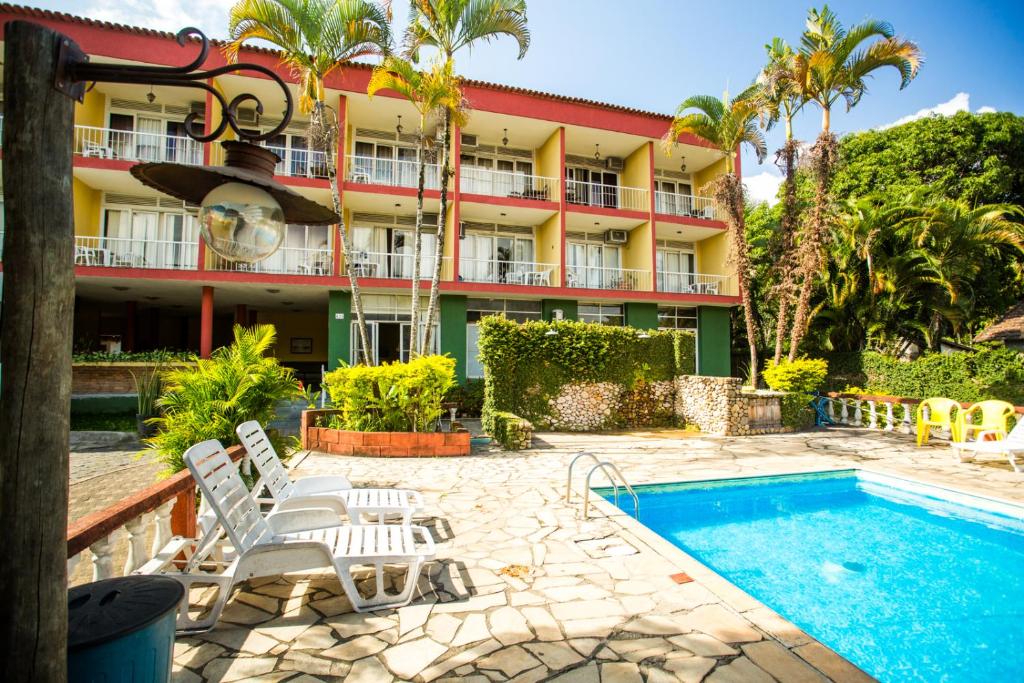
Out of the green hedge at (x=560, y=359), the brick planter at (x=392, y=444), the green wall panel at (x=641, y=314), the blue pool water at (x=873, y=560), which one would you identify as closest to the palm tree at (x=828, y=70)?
the green hedge at (x=560, y=359)

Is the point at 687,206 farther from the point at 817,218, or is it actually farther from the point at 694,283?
the point at 817,218

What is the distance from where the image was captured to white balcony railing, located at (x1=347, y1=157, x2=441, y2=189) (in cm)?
1566

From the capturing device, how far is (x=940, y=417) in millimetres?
9766

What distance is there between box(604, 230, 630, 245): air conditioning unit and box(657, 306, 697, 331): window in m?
3.02

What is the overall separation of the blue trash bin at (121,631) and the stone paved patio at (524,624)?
2.77 feet

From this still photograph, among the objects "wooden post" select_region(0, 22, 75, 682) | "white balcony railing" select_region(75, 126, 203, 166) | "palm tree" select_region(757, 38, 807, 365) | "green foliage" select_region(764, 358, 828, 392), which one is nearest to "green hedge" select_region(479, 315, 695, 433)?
"green foliage" select_region(764, 358, 828, 392)

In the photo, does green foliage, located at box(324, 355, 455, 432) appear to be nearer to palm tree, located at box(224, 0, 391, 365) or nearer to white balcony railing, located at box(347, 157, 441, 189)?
palm tree, located at box(224, 0, 391, 365)

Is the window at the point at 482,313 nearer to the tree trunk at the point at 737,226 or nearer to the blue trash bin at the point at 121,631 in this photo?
the tree trunk at the point at 737,226

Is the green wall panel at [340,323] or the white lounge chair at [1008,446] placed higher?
the green wall panel at [340,323]

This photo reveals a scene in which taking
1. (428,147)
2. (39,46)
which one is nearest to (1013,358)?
(428,147)

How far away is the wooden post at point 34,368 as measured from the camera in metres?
1.39

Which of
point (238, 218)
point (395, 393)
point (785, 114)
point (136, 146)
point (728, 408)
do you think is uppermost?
point (785, 114)

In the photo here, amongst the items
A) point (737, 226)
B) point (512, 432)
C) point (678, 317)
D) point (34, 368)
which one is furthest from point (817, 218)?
point (34, 368)

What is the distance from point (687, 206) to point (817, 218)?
310 inches
